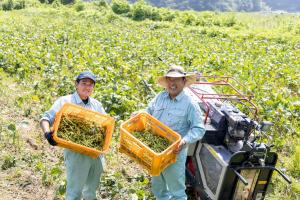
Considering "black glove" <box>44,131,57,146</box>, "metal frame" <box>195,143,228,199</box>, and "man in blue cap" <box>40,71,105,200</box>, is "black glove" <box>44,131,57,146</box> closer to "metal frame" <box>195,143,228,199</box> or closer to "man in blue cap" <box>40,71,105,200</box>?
"man in blue cap" <box>40,71,105,200</box>

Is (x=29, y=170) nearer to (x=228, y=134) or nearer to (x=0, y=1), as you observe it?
(x=228, y=134)

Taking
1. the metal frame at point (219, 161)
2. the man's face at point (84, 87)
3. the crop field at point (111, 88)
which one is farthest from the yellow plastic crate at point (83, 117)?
the metal frame at point (219, 161)

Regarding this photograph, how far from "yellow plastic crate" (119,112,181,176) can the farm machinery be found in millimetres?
727

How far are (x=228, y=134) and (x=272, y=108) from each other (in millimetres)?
3989

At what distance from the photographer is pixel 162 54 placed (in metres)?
13.2

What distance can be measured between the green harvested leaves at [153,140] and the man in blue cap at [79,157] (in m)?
0.50

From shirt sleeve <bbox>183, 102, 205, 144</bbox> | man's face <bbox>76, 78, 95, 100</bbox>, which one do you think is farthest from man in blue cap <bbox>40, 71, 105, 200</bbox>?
shirt sleeve <bbox>183, 102, 205, 144</bbox>

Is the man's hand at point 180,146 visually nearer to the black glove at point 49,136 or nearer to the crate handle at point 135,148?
the crate handle at point 135,148

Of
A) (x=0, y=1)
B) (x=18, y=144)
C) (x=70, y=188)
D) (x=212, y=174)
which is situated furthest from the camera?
(x=0, y=1)

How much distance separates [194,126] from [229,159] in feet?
1.98

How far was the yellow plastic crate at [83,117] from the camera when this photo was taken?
11.2ft

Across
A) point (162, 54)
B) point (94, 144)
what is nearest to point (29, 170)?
point (94, 144)

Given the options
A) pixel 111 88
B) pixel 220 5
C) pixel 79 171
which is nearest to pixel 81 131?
pixel 79 171

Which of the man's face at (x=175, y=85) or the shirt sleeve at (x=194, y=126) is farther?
the man's face at (x=175, y=85)
